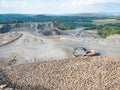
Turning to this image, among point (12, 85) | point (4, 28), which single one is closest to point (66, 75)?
point (12, 85)

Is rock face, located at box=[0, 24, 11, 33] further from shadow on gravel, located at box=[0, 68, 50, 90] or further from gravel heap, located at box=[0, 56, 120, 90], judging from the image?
shadow on gravel, located at box=[0, 68, 50, 90]

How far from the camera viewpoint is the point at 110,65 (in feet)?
103

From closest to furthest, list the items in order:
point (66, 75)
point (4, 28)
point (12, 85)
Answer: point (12, 85), point (66, 75), point (4, 28)

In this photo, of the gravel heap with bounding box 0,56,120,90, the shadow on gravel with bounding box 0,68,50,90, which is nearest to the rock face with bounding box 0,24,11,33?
the gravel heap with bounding box 0,56,120,90

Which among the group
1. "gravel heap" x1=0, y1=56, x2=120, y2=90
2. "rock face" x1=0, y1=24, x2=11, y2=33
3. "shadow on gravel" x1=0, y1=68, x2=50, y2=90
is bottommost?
"rock face" x1=0, y1=24, x2=11, y2=33

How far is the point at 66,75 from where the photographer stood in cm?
3108

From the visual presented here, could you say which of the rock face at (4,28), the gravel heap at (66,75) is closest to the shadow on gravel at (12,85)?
the gravel heap at (66,75)

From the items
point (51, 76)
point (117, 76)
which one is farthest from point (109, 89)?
point (51, 76)

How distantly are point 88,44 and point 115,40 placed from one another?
464 cm

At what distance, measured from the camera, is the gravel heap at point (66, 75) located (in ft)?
96.8

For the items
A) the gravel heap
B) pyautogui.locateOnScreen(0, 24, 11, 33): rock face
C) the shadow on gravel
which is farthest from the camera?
pyautogui.locateOnScreen(0, 24, 11, 33): rock face

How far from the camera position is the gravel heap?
29500mm

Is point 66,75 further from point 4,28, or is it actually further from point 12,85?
→ point 4,28

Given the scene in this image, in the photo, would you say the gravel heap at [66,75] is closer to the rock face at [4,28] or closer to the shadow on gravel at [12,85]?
the shadow on gravel at [12,85]
